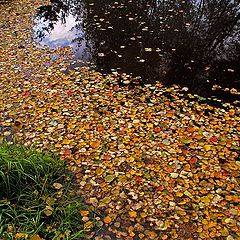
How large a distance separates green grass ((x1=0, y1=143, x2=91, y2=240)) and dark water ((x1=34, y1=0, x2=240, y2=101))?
2694 millimetres

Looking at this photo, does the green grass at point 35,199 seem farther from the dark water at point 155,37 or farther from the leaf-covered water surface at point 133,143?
the dark water at point 155,37

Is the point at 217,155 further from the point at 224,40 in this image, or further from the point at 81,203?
the point at 224,40

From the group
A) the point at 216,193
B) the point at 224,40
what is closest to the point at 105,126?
the point at 216,193

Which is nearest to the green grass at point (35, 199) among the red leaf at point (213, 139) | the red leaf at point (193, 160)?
the red leaf at point (193, 160)

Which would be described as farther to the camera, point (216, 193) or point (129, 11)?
point (129, 11)

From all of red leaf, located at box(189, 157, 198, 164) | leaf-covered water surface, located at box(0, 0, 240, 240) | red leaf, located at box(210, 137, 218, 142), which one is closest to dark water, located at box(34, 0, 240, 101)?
leaf-covered water surface, located at box(0, 0, 240, 240)

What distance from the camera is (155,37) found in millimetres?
6848

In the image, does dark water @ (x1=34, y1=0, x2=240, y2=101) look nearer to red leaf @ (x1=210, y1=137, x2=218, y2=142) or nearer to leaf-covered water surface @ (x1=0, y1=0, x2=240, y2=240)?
leaf-covered water surface @ (x1=0, y1=0, x2=240, y2=240)

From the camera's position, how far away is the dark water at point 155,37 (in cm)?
555

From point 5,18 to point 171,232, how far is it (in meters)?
7.56

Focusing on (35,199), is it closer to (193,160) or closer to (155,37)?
(193,160)

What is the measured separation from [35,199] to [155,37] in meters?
5.02

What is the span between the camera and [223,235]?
9.18 ft

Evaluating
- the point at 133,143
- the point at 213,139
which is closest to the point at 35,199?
the point at 133,143
